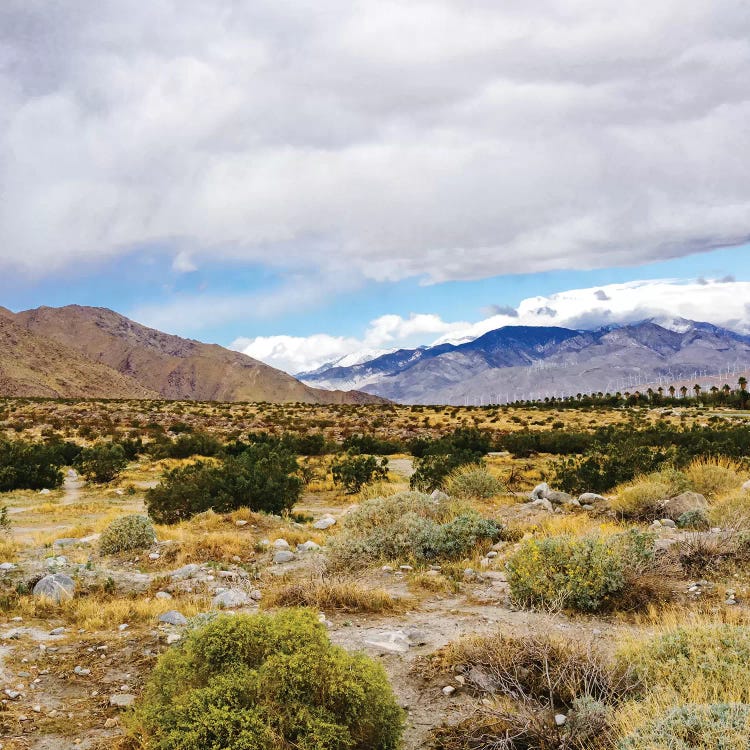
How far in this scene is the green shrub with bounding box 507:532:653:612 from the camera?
27.6 ft

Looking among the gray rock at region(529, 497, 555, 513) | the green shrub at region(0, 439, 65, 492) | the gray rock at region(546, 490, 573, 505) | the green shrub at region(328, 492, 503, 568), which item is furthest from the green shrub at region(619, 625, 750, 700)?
the green shrub at region(0, 439, 65, 492)

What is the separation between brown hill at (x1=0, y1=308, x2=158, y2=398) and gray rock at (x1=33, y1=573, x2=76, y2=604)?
121828mm

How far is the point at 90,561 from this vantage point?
36.9ft

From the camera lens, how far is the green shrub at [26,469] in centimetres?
2309

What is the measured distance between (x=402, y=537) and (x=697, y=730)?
26.8 feet

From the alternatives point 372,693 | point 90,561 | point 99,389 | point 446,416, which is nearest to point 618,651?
point 372,693

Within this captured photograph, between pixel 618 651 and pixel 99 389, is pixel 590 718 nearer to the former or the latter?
pixel 618 651

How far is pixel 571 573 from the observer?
8.36m

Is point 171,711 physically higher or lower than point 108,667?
higher

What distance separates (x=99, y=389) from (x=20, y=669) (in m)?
148

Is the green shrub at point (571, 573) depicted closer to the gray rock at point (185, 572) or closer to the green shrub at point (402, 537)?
the green shrub at point (402, 537)

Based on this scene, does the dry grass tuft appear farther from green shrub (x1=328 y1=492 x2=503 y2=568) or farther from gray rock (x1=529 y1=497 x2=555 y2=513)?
gray rock (x1=529 y1=497 x2=555 y2=513)

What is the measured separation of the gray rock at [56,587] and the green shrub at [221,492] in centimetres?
694

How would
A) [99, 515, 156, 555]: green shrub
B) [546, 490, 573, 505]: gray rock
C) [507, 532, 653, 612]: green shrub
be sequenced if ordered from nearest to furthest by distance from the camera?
[507, 532, 653, 612]: green shrub, [99, 515, 156, 555]: green shrub, [546, 490, 573, 505]: gray rock
